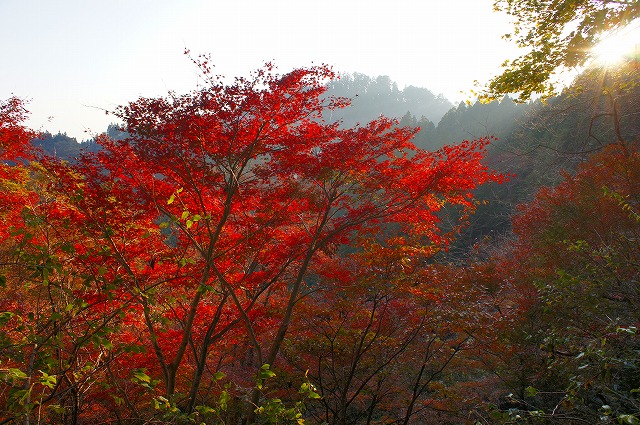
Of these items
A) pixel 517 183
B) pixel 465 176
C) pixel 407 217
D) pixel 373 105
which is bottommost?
pixel 517 183

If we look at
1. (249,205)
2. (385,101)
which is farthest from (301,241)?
(385,101)

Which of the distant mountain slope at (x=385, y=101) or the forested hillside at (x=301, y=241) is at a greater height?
the distant mountain slope at (x=385, y=101)

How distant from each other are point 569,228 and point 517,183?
2342 centimetres

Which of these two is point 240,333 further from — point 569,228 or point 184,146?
point 569,228

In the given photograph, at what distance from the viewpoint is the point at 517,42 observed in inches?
248

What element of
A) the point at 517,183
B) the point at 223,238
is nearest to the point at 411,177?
the point at 223,238

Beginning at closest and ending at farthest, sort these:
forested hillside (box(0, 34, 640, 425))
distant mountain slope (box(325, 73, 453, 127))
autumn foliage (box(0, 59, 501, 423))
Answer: forested hillside (box(0, 34, 640, 425))
autumn foliage (box(0, 59, 501, 423))
distant mountain slope (box(325, 73, 453, 127))

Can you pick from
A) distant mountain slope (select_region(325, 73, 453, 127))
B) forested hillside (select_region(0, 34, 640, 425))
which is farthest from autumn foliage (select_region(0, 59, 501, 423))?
distant mountain slope (select_region(325, 73, 453, 127))

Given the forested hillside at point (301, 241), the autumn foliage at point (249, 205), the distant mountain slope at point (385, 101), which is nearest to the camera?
the forested hillside at point (301, 241)

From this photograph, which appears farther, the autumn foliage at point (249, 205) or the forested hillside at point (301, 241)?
the autumn foliage at point (249, 205)

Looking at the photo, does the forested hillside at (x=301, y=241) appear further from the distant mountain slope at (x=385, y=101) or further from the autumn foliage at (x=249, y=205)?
the distant mountain slope at (x=385, y=101)

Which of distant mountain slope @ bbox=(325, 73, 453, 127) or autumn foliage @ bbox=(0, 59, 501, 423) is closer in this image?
autumn foliage @ bbox=(0, 59, 501, 423)

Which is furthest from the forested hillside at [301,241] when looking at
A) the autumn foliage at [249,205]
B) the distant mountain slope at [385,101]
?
the distant mountain slope at [385,101]

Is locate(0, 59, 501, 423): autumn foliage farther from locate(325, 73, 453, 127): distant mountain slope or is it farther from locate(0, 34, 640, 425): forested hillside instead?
→ locate(325, 73, 453, 127): distant mountain slope
